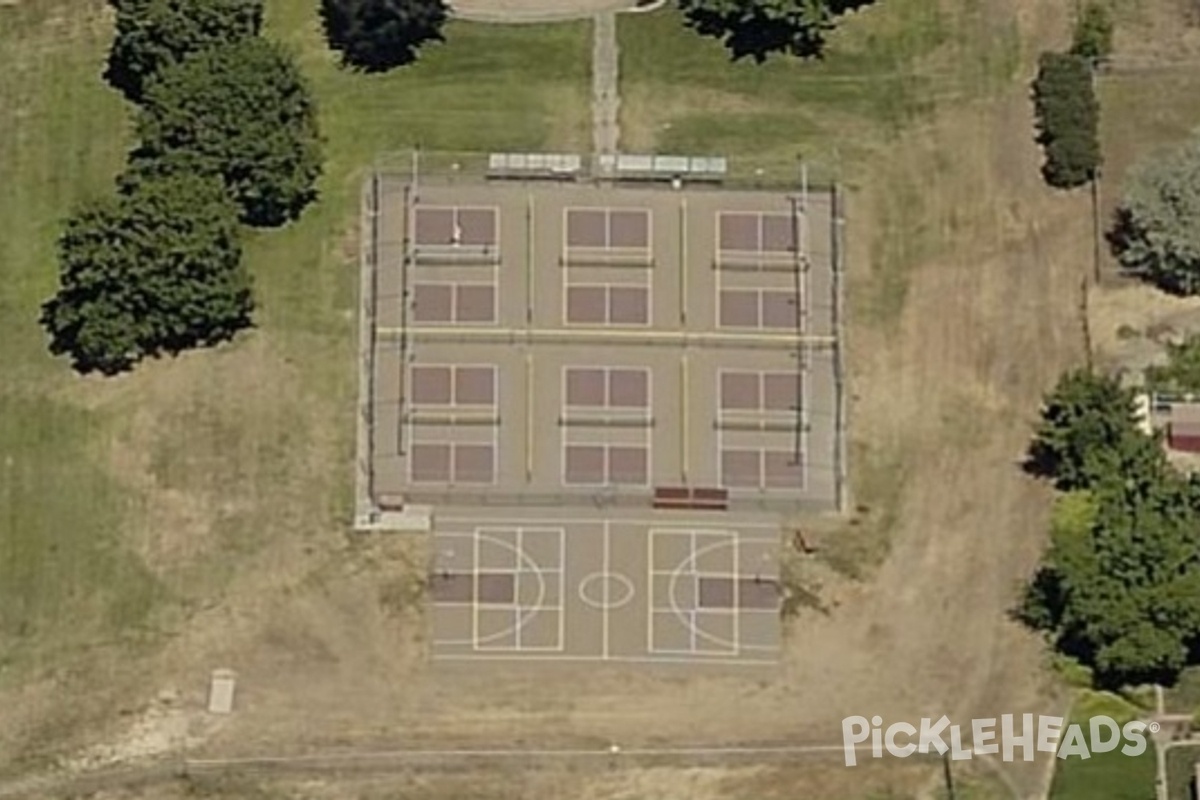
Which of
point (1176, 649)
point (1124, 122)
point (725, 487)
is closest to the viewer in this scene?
point (1176, 649)

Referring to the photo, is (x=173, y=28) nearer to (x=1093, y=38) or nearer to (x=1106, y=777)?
(x=1093, y=38)

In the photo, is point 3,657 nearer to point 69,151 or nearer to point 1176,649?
point 69,151

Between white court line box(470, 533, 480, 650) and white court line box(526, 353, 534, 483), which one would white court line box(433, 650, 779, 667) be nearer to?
white court line box(470, 533, 480, 650)

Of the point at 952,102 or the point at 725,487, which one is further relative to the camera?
the point at 952,102

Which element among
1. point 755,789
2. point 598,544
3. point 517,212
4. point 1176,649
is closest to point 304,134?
point 517,212

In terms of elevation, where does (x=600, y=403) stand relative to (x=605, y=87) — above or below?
below

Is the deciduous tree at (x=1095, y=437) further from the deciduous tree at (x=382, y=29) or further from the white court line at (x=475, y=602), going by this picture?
the deciduous tree at (x=382, y=29)

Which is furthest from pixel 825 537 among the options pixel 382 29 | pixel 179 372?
pixel 382 29
